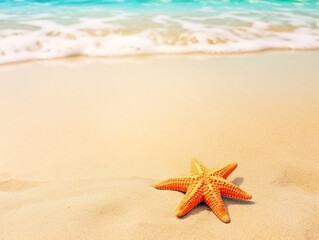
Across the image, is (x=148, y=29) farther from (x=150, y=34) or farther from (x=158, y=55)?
(x=158, y=55)

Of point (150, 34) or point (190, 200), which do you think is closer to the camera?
point (190, 200)

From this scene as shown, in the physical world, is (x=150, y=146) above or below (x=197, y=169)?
below

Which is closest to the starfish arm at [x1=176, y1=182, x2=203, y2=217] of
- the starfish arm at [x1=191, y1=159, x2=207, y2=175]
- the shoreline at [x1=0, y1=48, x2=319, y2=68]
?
the starfish arm at [x1=191, y1=159, x2=207, y2=175]

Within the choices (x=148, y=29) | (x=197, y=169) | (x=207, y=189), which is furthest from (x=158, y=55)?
(x=207, y=189)

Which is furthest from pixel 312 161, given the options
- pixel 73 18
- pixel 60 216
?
pixel 73 18

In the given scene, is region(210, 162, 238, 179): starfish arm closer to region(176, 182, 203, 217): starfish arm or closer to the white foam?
region(176, 182, 203, 217): starfish arm

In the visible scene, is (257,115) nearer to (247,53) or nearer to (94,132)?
(94,132)
